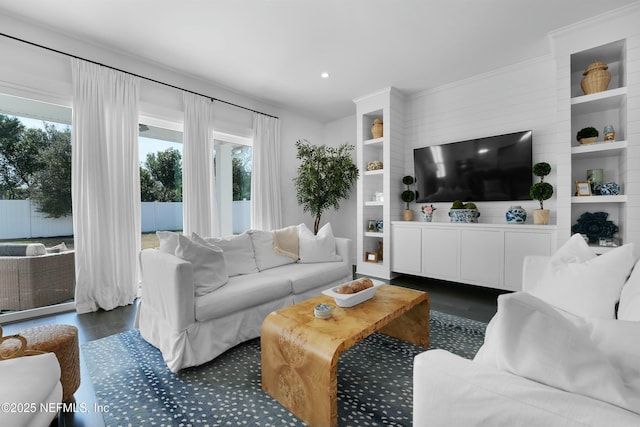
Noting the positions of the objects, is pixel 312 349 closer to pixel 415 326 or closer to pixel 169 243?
pixel 415 326

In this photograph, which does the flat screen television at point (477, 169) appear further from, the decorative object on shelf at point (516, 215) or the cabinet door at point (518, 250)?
the cabinet door at point (518, 250)

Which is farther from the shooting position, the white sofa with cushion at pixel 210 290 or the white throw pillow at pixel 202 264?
the white throw pillow at pixel 202 264

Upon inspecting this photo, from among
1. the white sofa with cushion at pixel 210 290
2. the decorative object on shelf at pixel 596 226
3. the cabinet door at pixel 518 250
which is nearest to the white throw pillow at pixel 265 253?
the white sofa with cushion at pixel 210 290

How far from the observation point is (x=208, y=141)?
3941mm

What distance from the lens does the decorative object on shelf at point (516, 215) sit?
339cm

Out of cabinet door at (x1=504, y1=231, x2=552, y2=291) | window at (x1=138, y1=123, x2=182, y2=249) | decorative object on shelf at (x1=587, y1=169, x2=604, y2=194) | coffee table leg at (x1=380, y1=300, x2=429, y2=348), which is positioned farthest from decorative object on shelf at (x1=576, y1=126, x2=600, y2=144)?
window at (x1=138, y1=123, x2=182, y2=249)

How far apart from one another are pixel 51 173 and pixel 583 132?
545 centimetres

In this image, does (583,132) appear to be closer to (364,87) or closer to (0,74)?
(364,87)

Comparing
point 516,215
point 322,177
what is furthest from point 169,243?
point 516,215

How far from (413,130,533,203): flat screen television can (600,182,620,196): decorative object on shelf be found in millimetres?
704

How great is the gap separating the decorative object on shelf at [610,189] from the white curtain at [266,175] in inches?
157

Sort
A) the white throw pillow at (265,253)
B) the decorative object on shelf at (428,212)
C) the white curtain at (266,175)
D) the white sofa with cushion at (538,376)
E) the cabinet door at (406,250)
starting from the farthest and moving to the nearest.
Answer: the white curtain at (266,175) → the decorative object on shelf at (428,212) → the cabinet door at (406,250) → the white throw pillow at (265,253) → the white sofa with cushion at (538,376)

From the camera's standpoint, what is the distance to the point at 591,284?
1309 millimetres

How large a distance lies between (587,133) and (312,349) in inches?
135
